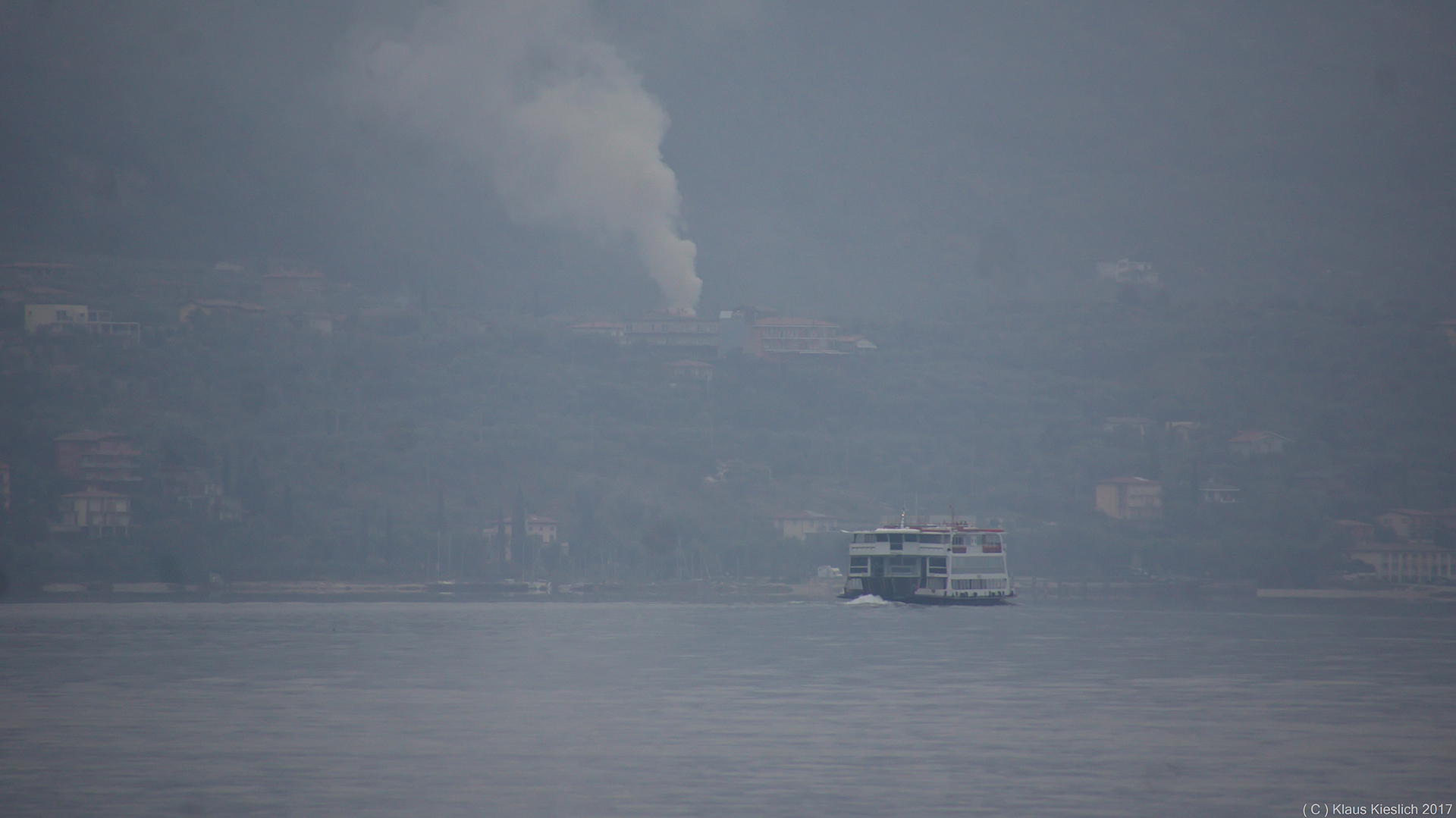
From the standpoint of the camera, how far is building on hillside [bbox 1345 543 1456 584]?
192750mm

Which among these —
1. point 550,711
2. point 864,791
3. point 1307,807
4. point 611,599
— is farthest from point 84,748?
point 611,599

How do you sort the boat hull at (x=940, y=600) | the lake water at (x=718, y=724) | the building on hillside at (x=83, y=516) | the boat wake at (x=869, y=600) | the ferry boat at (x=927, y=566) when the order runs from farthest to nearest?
1. the building on hillside at (x=83, y=516)
2. the boat wake at (x=869, y=600)
3. the ferry boat at (x=927, y=566)
4. the boat hull at (x=940, y=600)
5. the lake water at (x=718, y=724)

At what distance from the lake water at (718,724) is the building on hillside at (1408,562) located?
119 metres

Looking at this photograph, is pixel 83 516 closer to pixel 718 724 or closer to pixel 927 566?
pixel 927 566

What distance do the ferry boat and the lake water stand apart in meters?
26.6

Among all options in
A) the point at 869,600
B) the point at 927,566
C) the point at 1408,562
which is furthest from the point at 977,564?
the point at 1408,562

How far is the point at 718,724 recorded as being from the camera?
44438 millimetres

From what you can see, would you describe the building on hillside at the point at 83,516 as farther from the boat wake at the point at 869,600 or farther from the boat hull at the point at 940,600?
the boat hull at the point at 940,600

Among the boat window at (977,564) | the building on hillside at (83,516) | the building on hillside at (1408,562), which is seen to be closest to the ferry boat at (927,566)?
the boat window at (977,564)

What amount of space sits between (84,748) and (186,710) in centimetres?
805

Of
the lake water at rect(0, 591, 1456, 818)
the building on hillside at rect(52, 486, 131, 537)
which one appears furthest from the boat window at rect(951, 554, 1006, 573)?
the building on hillside at rect(52, 486, 131, 537)

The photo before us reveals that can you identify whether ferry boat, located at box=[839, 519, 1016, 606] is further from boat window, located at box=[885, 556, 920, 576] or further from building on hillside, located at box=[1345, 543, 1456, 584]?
building on hillside, located at box=[1345, 543, 1456, 584]

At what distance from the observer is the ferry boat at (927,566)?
4373 inches

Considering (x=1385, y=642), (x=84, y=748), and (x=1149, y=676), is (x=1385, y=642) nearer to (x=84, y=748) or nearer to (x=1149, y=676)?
(x=1149, y=676)
